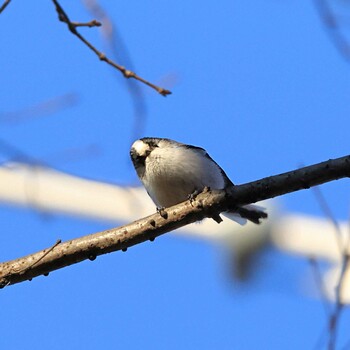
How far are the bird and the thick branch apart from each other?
685mm

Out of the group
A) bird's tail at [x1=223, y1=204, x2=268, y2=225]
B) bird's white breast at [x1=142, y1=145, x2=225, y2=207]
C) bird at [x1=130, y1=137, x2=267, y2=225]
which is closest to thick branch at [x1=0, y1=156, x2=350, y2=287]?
bird at [x1=130, y1=137, x2=267, y2=225]

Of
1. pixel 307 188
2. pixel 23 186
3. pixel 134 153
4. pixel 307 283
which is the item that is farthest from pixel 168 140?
pixel 307 283

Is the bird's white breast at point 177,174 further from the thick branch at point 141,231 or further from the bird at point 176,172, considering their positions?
the thick branch at point 141,231

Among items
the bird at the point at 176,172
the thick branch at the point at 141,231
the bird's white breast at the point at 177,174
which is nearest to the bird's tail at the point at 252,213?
the bird at the point at 176,172

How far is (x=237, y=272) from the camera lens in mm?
6672

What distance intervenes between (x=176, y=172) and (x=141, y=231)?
928 millimetres

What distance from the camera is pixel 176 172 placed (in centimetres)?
371

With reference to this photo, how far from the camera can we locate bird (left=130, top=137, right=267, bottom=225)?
12.1 ft

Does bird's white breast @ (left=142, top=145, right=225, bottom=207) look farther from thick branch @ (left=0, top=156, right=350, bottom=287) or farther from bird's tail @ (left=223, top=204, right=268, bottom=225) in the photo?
thick branch @ (left=0, top=156, right=350, bottom=287)

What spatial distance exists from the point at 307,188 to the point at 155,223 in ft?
1.72

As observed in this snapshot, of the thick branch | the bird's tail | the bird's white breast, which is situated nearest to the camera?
the thick branch

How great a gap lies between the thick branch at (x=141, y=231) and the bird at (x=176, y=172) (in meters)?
0.68

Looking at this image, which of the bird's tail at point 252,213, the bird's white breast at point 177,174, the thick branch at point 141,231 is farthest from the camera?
the bird's tail at point 252,213

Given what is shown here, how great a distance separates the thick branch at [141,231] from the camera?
271 cm
